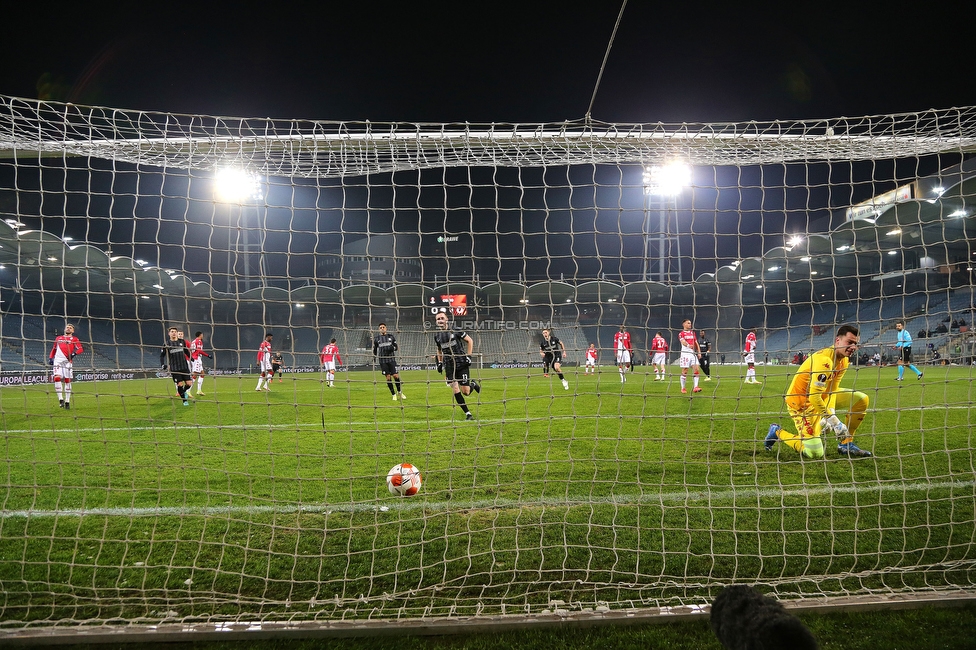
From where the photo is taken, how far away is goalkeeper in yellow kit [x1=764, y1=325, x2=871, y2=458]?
5.25m

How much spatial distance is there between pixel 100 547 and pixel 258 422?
242 inches

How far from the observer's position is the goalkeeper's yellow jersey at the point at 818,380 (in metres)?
5.30

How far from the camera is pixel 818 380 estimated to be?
5324mm

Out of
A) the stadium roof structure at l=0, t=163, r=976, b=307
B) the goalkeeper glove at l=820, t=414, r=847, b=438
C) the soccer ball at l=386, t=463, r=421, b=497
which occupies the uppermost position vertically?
the stadium roof structure at l=0, t=163, r=976, b=307

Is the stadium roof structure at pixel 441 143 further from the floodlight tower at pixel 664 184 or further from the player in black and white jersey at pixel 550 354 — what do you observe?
the player in black and white jersey at pixel 550 354

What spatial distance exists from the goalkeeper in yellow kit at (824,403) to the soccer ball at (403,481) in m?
3.74

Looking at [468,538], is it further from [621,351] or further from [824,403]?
[824,403]

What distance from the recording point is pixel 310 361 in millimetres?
33656

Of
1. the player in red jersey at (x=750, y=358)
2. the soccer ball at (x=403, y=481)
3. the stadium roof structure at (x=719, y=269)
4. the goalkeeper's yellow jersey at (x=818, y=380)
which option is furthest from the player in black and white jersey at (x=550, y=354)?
the soccer ball at (x=403, y=481)

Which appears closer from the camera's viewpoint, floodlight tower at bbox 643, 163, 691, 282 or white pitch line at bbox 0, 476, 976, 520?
floodlight tower at bbox 643, 163, 691, 282

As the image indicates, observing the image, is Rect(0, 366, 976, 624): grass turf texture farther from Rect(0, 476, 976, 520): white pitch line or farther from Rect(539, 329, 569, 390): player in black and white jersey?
Rect(539, 329, 569, 390): player in black and white jersey

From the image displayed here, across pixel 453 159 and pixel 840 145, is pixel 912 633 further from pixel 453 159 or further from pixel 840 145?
pixel 453 159

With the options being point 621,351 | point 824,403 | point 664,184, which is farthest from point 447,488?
point 824,403

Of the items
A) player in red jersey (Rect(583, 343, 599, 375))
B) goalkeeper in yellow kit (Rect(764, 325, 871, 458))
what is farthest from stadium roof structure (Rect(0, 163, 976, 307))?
goalkeeper in yellow kit (Rect(764, 325, 871, 458))
